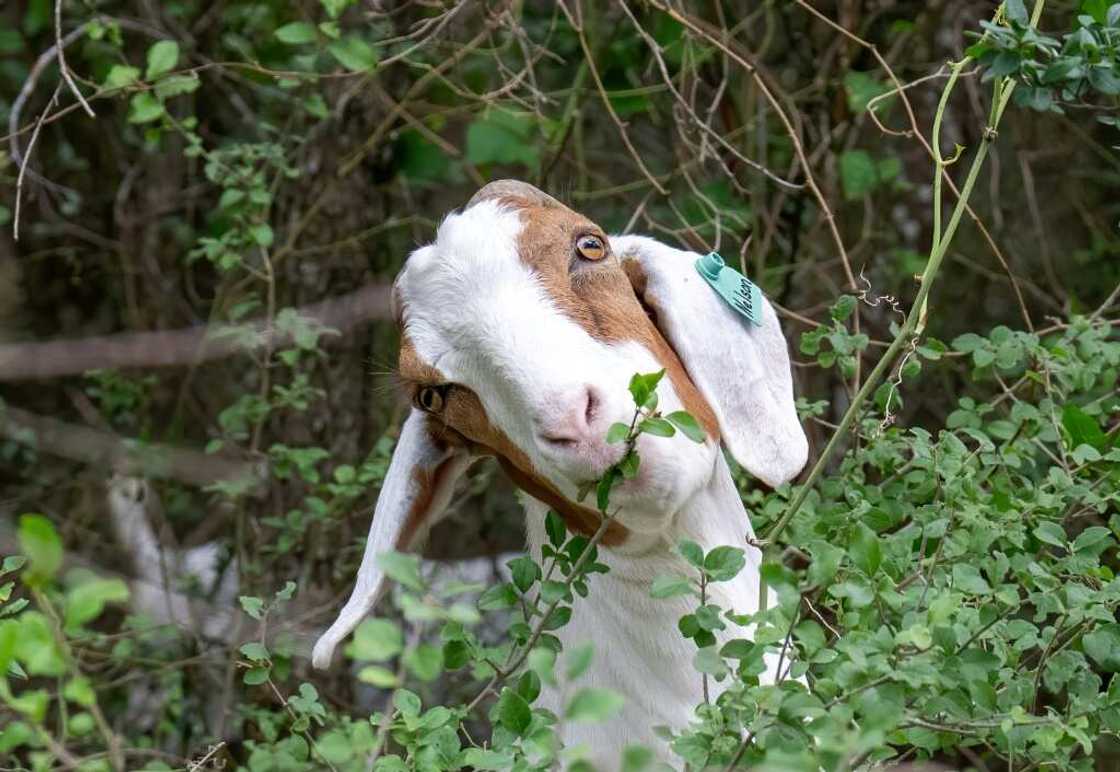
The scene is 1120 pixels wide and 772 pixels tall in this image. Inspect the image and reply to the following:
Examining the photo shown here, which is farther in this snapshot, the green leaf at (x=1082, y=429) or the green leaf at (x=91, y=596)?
the green leaf at (x=1082, y=429)

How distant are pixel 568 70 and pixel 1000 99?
A: 345 cm

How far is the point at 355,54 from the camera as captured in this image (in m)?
4.32

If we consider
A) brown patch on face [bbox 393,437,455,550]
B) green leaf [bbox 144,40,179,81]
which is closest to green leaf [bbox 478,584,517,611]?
brown patch on face [bbox 393,437,455,550]

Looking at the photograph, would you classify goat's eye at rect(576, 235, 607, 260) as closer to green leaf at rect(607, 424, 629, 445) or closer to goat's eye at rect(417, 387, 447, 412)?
goat's eye at rect(417, 387, 447, 412)

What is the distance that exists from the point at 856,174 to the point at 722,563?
3.09 metres

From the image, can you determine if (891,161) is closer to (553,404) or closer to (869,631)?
(553,404)

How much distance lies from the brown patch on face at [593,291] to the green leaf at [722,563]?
74cm

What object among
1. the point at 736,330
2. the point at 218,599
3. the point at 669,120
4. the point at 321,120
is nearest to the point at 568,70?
the point at 669,120

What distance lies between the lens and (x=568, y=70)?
6.22 metres

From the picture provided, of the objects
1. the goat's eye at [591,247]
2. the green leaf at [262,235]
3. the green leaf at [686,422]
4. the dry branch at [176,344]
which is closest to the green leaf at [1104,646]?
the green leaf at [686,422]

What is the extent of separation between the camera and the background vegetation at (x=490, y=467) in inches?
94.3

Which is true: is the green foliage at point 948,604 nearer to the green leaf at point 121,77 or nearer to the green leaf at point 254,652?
the green leaf at point 254,652

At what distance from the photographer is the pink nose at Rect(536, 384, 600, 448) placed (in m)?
2.72

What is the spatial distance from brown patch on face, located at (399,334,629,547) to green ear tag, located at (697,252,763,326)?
535 mm
